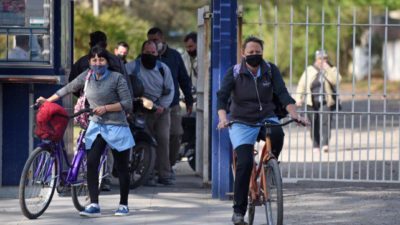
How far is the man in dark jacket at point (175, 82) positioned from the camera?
48.6 feet

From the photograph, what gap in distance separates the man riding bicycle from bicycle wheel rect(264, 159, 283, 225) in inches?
9.6

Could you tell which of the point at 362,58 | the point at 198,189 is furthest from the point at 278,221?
the point at 362,58

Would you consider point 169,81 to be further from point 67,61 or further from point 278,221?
point 278,221

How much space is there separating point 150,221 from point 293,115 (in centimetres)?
197

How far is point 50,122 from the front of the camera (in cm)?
1099

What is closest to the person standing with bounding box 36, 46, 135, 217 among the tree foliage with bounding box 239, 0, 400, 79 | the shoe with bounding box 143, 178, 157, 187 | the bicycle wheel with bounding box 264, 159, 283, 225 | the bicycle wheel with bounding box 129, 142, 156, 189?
the bicycle wheel with bounding box 264, 159, 283, 225

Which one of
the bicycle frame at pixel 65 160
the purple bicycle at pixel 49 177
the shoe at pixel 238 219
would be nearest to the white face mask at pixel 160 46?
the purple bicycle at pixel 49 177

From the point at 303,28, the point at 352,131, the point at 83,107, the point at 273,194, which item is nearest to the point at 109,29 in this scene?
the point at 303,28

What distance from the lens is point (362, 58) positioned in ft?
208

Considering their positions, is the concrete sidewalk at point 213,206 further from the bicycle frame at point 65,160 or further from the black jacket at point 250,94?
the black jacket at point 250,94

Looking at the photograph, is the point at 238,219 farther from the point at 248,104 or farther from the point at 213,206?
the point at 213,206

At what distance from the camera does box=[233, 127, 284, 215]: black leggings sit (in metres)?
10.1

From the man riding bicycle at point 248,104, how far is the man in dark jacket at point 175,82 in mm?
4283

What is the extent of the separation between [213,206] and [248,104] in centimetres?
217
